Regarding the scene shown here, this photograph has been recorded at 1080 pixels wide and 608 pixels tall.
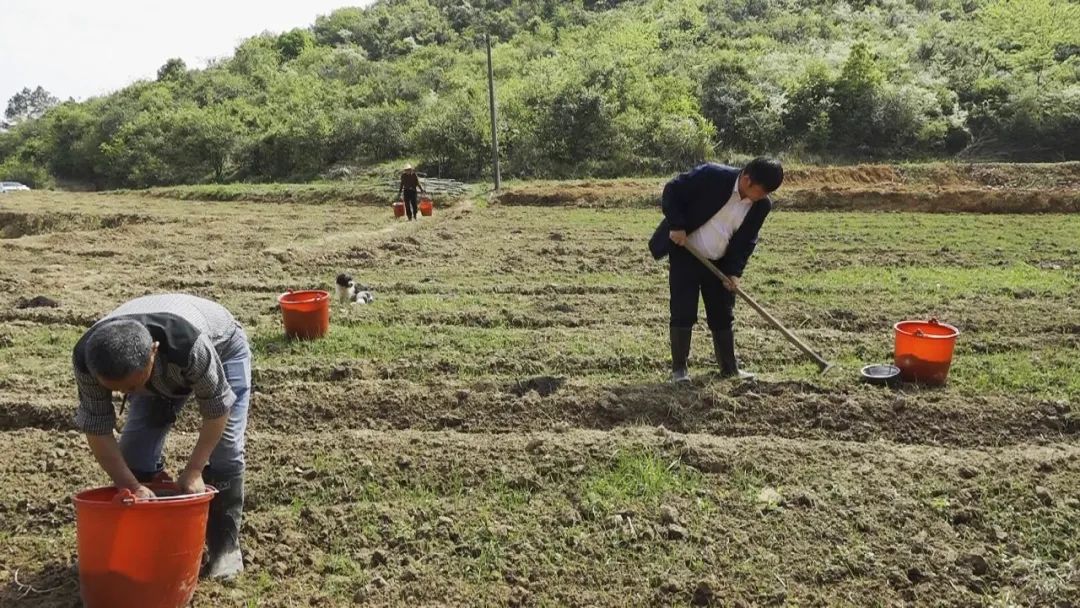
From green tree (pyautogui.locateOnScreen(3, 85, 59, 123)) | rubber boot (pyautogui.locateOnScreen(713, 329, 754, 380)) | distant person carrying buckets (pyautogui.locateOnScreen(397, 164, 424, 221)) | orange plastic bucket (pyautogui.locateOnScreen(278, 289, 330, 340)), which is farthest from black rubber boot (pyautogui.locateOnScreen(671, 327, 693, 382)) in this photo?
green tree (pyautogui.locateOnScreen(3, 85, 59, 123))

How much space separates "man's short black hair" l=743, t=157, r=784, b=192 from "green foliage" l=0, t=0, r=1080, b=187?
22243mm

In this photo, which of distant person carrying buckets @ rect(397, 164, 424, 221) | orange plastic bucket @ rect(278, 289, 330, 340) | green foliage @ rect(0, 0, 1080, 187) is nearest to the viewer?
orange plastic bucket @ rect(278, 289, 330, 340)

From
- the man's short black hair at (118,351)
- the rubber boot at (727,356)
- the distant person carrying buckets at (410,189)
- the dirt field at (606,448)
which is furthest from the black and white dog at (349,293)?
the distant person carrying buckets at (410,189)

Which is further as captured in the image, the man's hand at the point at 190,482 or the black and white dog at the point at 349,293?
the black and white dog at the point at 349,293

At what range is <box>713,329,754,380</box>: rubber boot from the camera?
5910 mm

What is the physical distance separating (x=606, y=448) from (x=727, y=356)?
1.74 meters

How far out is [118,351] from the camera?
2.49 m

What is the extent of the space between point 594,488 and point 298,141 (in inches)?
1348

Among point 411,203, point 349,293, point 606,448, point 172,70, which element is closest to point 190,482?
point 606,448

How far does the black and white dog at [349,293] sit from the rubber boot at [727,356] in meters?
4.27

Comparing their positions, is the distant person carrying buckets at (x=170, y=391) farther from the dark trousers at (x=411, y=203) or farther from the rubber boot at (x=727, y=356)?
the dark trousers at (x=411, y=203)

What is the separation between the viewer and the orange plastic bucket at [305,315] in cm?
700

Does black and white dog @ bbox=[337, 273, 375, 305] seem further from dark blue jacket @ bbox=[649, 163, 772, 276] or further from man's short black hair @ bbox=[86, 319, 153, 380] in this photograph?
man's short black hair @ bbox=[86, 319, 153, 380]

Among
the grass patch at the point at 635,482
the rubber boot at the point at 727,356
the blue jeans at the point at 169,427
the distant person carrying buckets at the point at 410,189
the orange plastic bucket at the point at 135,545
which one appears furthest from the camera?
the distant person carrying buckets at the point at 410,189
